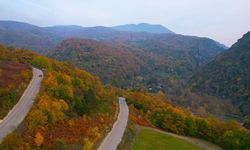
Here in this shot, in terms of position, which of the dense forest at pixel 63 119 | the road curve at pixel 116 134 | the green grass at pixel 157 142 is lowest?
the green grass at pixel 157 142

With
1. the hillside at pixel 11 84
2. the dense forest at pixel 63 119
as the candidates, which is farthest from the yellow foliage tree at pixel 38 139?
the hillside at pixel 11 84

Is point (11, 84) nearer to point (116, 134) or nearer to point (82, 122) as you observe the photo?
point (82, 122)

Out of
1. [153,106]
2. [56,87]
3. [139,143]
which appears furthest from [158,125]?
[56,87]

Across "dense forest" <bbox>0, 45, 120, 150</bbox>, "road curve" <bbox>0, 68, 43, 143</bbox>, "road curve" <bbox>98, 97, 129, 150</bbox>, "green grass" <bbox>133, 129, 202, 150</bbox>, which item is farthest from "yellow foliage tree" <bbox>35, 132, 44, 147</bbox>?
"green grass" <bbox>133, 129, 202, 150</bbox>

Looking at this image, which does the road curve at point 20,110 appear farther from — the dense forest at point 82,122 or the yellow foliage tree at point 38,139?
the yellow foliage tree at point 38,139

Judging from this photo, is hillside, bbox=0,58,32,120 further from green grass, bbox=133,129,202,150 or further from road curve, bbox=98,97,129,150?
green grass, bbox=133,129,202,150

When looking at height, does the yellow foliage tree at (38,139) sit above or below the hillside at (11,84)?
below
